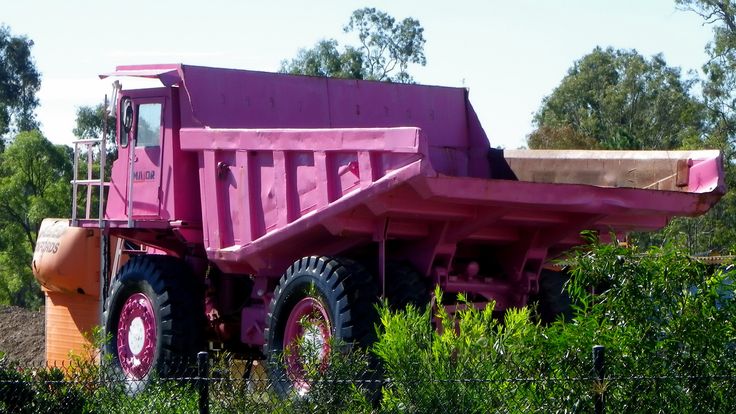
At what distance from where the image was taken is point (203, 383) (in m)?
6.86

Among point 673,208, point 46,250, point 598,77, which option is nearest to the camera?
point 673,208

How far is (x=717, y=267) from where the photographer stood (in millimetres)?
6992

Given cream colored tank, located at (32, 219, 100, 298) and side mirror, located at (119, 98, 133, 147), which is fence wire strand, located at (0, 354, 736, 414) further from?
cream colored tank, located at (32, 219, 100, 298)

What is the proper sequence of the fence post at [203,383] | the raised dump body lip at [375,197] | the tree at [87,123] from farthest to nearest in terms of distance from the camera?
the tree at [87,123] → the raised dump body lip at [375,197] → the fence post at [203,383]

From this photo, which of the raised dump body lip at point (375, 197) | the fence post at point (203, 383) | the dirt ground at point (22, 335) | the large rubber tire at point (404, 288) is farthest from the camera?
the dirt ground at point (22, 335)

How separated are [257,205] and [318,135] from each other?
1.11 meters

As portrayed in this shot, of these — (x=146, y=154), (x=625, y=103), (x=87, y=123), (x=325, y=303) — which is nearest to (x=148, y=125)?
(x=146, y=154)

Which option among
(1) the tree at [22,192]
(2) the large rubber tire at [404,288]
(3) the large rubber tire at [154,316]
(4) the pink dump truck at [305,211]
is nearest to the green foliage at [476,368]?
(4) the pink dump truck at [305,211]

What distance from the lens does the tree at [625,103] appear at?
53.3m

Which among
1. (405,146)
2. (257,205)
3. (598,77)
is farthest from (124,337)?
(598,77)

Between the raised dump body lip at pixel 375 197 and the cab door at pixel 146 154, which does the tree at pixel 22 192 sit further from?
the raised dump body lip at pixel 375 197

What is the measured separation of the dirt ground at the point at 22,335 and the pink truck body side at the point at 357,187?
5305 mm

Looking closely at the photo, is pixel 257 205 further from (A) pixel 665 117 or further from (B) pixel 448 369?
(A) pixel 665 117

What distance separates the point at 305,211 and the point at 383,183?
1270 millimetres
